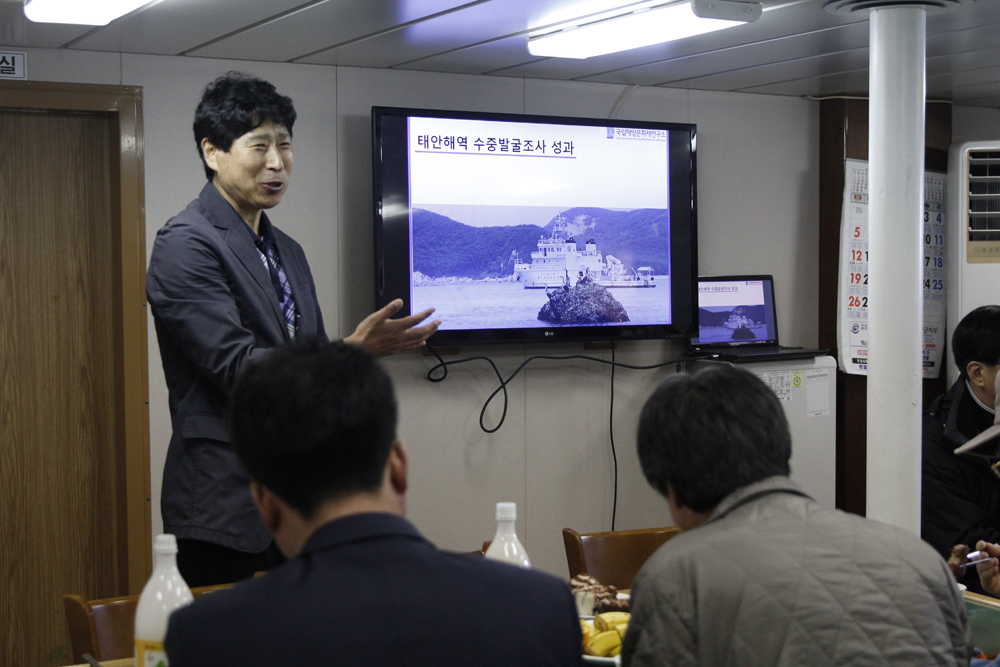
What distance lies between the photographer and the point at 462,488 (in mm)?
4215

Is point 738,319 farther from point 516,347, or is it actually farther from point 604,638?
point 604,638

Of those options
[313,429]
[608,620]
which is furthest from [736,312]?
[313,429]

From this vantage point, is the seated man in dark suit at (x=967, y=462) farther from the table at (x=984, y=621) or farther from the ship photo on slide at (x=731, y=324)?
the ship photo on slide at (x=731, y=324)

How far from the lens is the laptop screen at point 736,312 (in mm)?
4531

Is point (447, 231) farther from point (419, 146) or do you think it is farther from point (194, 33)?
point (194, 33)

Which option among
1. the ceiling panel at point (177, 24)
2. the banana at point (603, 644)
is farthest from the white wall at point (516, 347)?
the banana at point (603, 644)

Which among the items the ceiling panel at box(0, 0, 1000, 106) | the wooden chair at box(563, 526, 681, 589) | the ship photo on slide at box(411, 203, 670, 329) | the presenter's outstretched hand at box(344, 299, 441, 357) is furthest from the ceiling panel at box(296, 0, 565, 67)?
the wooden chair at box(563, 526, 681, 589)

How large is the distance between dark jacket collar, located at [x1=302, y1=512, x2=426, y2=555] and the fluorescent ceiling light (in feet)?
7.57

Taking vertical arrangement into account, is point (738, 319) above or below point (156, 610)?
above

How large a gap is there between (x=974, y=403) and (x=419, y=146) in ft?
7.22

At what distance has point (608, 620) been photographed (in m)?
1.72

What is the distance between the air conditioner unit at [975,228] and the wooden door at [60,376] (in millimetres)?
3651

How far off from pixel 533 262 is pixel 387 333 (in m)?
2.14

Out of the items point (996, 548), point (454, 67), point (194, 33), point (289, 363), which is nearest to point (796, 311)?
point (454, 67)
